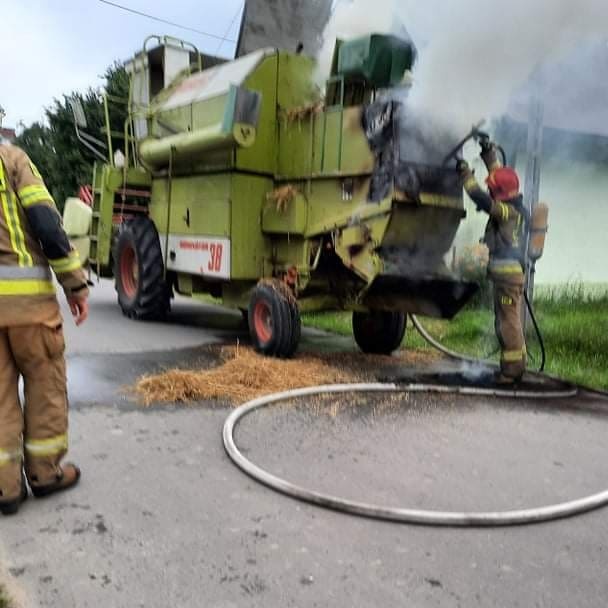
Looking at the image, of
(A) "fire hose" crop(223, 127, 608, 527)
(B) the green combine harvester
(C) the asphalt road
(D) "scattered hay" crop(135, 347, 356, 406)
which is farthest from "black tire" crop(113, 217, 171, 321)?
(A) "fire hose" crop(223, 127, 608, 527)

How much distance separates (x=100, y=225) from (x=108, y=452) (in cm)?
586

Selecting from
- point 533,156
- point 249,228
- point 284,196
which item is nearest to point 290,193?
point 284,196

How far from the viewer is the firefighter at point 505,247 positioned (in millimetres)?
5727

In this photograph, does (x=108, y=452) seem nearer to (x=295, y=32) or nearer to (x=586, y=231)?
(x=295, y=32)

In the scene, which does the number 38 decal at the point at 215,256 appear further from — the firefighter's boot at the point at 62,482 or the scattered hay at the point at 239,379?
the firefighter's boot at the point at 62,482

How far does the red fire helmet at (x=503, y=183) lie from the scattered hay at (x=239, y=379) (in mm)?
2031

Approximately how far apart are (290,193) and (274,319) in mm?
1276

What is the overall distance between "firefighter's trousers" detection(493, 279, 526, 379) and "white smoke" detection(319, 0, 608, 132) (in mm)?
1437

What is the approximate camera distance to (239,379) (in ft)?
18.5

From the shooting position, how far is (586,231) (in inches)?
471

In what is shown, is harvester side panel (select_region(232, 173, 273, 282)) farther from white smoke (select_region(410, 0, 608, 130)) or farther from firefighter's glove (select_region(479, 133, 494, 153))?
firefighter's glove (select_region(479, 133, 494, 153))

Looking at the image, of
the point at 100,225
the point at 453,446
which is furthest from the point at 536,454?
the point at 100,225

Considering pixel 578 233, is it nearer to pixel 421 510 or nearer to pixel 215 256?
pixel 215 256

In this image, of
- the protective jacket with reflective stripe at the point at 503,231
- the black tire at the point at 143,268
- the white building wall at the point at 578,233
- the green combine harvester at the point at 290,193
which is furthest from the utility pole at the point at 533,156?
the white building wall at the point at 578,233
